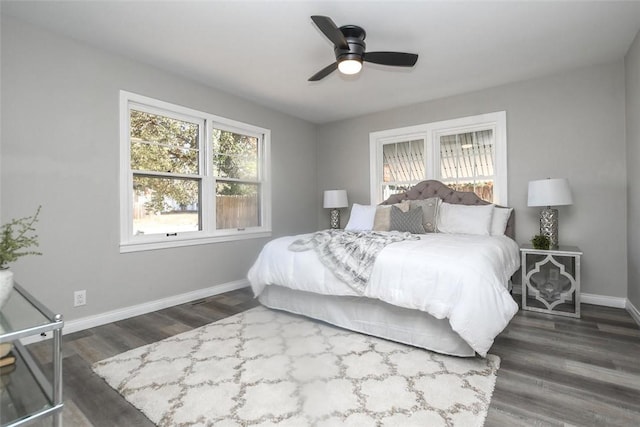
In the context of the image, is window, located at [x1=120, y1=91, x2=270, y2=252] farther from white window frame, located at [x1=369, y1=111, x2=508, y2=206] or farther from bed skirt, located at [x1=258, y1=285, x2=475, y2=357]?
white window frame, located at [x1=369, y1=111, x2=508, y2=206]

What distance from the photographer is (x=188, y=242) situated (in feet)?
11.8

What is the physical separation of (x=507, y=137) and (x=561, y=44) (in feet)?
3.73

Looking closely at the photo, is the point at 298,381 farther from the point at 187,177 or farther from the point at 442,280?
the point at 187,177

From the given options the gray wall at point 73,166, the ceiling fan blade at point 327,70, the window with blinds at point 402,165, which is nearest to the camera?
the gray wall at point 73,166

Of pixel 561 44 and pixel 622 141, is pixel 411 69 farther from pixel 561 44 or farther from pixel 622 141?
pixel 622 141

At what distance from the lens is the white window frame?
12.6 ft

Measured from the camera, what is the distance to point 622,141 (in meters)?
3.20

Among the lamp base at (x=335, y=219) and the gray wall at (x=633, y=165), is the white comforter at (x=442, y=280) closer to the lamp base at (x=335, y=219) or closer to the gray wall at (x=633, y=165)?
the gray wall at (x=633, y=165)

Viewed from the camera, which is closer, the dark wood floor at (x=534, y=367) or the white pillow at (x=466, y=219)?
the dark wood floor at (x=534, y=367)

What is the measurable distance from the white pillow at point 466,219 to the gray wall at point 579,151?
0.52 metres

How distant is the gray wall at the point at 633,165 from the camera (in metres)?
2.78

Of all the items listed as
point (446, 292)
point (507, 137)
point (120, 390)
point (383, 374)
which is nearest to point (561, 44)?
point (507, 137)

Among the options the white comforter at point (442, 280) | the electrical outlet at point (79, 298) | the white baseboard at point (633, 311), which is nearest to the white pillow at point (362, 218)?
the white comforter at point (442, 280)

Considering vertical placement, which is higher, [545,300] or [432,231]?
[432,231]
